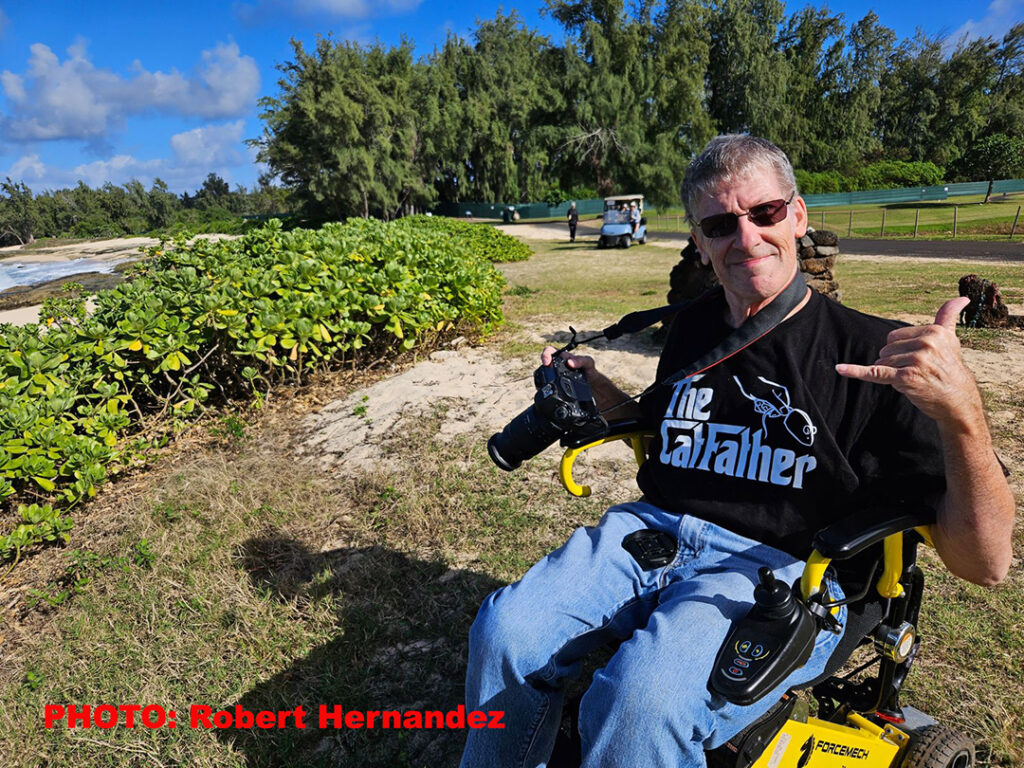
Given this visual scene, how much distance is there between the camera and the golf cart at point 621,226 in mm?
20438

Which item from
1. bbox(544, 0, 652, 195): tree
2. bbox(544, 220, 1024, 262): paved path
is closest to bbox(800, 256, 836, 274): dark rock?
bbox(544, 220, 1024, 262): paved path

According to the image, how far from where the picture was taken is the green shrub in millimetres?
3502

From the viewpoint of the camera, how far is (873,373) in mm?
1263

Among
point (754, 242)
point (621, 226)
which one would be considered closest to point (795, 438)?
point (754, 242)

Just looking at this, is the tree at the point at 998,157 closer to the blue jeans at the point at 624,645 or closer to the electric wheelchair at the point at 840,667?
the electric wheelchair at the point at 840,667

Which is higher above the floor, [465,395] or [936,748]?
[465,395]

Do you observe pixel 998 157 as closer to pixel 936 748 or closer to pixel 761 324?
pixel 761 324

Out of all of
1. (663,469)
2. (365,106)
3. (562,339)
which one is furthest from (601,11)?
(663,469)

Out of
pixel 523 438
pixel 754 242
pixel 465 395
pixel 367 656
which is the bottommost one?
pixel 367 656

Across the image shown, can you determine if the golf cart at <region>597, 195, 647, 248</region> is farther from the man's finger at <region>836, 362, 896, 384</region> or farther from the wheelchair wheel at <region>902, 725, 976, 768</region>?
the man's finger at <region>836, 362, 896, 384</region>

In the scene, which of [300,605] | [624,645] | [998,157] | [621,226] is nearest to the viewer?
[624,645]

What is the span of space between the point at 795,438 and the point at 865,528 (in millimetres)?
295

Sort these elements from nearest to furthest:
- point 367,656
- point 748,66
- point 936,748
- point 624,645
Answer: point 624,645, point 936,748, point 367,656, point 748,66

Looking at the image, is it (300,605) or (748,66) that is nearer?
(300,605)
